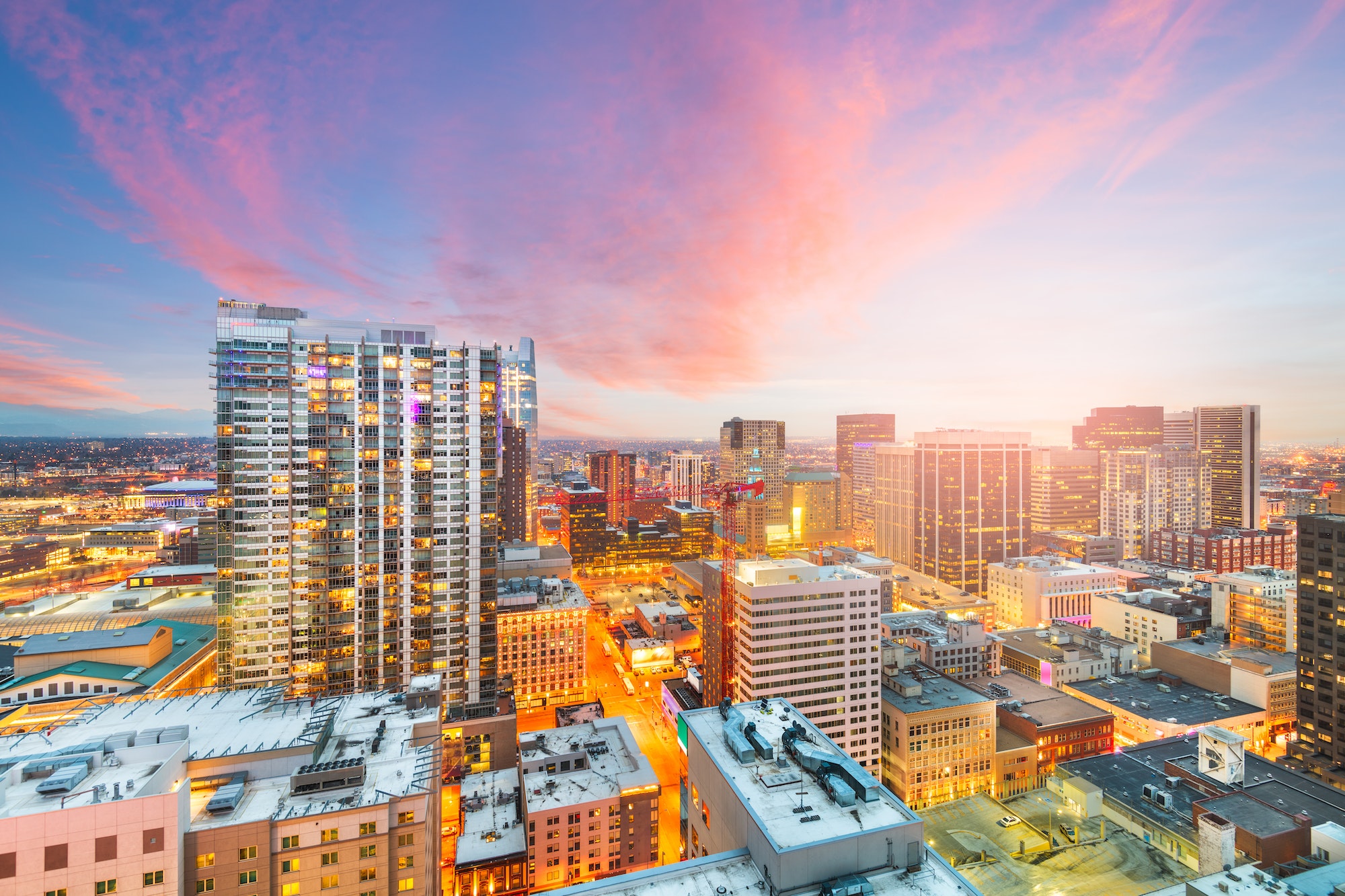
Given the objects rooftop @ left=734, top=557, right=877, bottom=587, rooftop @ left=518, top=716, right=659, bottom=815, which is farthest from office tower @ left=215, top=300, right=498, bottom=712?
rooftop @ left=734, top=557, right=877, bottom=587

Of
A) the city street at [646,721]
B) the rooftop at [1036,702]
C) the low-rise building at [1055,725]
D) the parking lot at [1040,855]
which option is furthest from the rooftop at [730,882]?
the rooftop at [1036,702]

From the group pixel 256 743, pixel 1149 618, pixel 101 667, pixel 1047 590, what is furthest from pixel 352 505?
pixel 1149 618

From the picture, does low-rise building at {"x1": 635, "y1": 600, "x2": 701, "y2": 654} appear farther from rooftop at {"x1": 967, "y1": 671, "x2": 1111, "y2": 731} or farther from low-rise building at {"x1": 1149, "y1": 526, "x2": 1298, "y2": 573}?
low-rise building at {"x1": 1149, "y1": 526, "x2": 1298, "y2": 573}

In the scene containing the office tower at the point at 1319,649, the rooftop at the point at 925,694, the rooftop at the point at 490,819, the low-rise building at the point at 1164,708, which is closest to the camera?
the rooftop at the point at 490,819

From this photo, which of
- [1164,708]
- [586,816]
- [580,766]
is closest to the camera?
[586,816]

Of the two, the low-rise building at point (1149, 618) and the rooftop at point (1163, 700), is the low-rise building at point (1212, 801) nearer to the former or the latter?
the rooftop at point (1163, 700)

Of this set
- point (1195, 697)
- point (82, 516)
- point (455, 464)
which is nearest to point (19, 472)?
point (82, 516)

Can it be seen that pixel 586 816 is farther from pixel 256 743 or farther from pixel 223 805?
pixel 223 805
